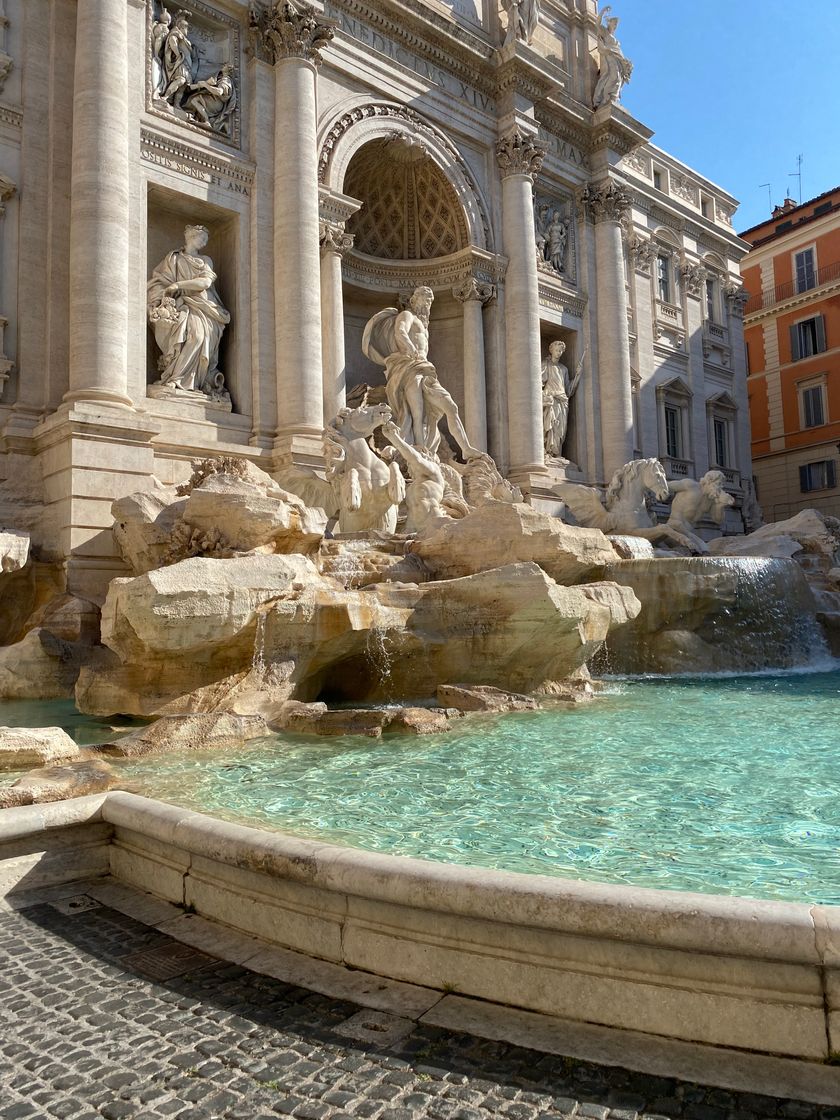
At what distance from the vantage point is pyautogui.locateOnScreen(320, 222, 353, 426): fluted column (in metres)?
14.4

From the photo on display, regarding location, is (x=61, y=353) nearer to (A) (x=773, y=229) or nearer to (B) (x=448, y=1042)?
(B) (x=448, y=1042)

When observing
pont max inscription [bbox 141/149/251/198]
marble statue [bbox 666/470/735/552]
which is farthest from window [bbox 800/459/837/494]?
pont max inscription [bbox 141/149/251/198]

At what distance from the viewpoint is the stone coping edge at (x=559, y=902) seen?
1.94 metres

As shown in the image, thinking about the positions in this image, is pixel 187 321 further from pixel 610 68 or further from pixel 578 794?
pixel 610 68

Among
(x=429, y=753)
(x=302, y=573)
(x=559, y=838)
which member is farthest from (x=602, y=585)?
(x=559, y=838)

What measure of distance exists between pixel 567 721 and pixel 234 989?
4450mm

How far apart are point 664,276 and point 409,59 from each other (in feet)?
35.2

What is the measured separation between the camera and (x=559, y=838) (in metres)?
3.46

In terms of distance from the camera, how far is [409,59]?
1647cm

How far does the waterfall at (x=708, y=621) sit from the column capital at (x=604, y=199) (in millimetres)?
12345

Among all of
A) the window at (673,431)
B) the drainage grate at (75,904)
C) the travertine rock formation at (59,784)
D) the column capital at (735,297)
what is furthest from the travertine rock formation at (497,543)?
the column capital at (735,297)

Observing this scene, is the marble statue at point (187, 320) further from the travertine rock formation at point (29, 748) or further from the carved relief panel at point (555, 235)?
the carved relief panel at point (555, 235)

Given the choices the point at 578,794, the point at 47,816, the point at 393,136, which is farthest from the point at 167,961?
the point at 393,136

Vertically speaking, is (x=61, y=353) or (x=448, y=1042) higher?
(x=61, y=353)
